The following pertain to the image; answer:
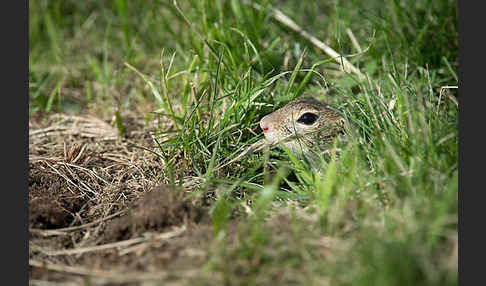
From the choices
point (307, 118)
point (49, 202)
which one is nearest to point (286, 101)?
point (307, 118)

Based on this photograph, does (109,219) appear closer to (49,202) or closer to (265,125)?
(49,202)

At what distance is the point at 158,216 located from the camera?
2.67 meters

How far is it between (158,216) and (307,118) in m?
1.50

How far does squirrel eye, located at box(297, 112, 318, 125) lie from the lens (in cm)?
360

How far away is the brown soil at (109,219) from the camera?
7.87 ft

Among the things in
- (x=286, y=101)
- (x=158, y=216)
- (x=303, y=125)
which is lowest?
(x=158, y=216)

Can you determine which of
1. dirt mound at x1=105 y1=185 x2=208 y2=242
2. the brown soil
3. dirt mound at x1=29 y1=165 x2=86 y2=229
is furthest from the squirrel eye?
dirt mound at x1=29 y1=165 x2=86 y2=229

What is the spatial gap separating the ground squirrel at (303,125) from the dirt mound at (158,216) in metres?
0.99

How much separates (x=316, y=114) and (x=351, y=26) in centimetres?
Result: 179

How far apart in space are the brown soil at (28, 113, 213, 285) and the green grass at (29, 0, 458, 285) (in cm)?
17

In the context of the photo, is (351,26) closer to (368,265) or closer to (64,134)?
(64,134)

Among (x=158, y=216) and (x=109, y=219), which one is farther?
(x=109, y=219)

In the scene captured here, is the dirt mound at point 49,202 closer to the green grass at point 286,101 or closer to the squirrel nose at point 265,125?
the green grass at point 286,101

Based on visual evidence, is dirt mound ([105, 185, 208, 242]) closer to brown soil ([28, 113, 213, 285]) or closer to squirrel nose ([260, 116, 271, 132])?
brown soil ([28, 113, 213, 285])
